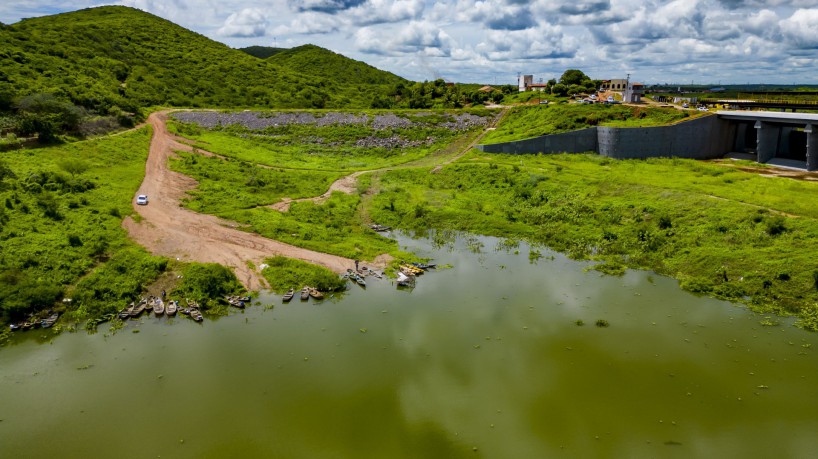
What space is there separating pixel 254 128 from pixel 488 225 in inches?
1723

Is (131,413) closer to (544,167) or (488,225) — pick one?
(488,225)

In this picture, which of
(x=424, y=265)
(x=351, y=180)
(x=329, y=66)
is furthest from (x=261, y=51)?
(x=424, y=265)

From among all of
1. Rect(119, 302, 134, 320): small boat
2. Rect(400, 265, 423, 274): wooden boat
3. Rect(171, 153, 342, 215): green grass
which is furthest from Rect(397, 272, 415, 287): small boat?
Rect(171, 153, 342, 215): green grass

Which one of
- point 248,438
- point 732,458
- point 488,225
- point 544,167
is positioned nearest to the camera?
point 732,458

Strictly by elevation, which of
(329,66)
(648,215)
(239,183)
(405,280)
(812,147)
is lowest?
(405,280)

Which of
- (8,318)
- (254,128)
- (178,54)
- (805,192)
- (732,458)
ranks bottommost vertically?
(732,458)

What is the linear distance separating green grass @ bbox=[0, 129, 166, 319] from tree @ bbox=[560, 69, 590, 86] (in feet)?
272

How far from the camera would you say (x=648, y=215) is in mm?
35562

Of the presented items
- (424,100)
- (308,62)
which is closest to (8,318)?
(424,100)

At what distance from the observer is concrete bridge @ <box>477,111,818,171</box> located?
167 feet

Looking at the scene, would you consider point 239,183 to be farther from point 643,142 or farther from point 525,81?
point 525,81

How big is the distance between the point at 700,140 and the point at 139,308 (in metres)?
59.5

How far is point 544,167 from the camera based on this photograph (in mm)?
49781

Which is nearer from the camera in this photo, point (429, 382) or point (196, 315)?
point (429, 382)
